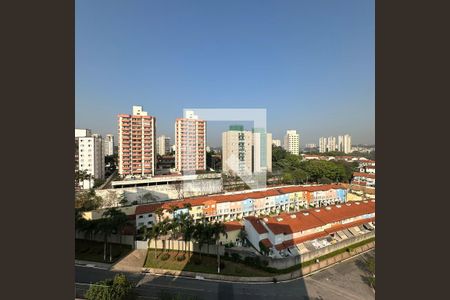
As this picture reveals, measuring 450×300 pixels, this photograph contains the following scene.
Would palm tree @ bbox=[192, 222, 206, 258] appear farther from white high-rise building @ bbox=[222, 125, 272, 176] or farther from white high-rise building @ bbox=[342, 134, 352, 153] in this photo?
white high-rise building @ bbox=[342, 134, 352, 153]

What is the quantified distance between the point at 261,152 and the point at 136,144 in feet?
19.9

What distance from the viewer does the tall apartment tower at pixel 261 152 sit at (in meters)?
8.42

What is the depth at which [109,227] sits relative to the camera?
16.8 feet

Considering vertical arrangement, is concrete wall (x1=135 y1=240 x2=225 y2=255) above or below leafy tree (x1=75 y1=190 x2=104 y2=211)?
below

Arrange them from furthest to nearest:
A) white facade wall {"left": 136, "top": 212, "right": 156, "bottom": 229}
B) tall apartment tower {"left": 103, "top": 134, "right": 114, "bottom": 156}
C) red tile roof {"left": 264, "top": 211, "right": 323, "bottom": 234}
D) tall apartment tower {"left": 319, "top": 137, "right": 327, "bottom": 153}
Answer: tall apartment tower {"left": 319, "top": 137, "right": 327, "bottom": 153}
tall apartment tower {"left": 103, "top": 134, "right": 114, "bottom": 156}
white facade wall {"left": 136, "top": 212, "right": 156, "bottom": 229}
red tile roof {"left": 264, "top": 211, "right": 323, "bottom": 234}

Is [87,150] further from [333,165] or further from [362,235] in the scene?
[333,165]

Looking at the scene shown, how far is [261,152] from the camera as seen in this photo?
891cm

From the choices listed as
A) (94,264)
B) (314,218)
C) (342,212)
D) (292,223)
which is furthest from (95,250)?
(342,212)

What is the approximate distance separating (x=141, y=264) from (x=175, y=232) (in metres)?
1.00

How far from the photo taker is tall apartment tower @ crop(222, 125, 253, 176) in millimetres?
8559

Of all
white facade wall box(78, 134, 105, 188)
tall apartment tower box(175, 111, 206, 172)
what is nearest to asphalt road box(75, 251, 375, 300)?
tall apartment tower box(175, 111, 206, 172)

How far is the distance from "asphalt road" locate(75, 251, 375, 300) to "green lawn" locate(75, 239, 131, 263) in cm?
44

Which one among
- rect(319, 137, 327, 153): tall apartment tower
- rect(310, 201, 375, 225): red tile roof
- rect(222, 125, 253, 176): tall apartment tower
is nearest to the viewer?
rect(310, 201, 375, 225): red tile roof

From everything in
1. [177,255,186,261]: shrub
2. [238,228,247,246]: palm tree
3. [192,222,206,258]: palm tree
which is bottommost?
[177,255,186,261]: shrub
